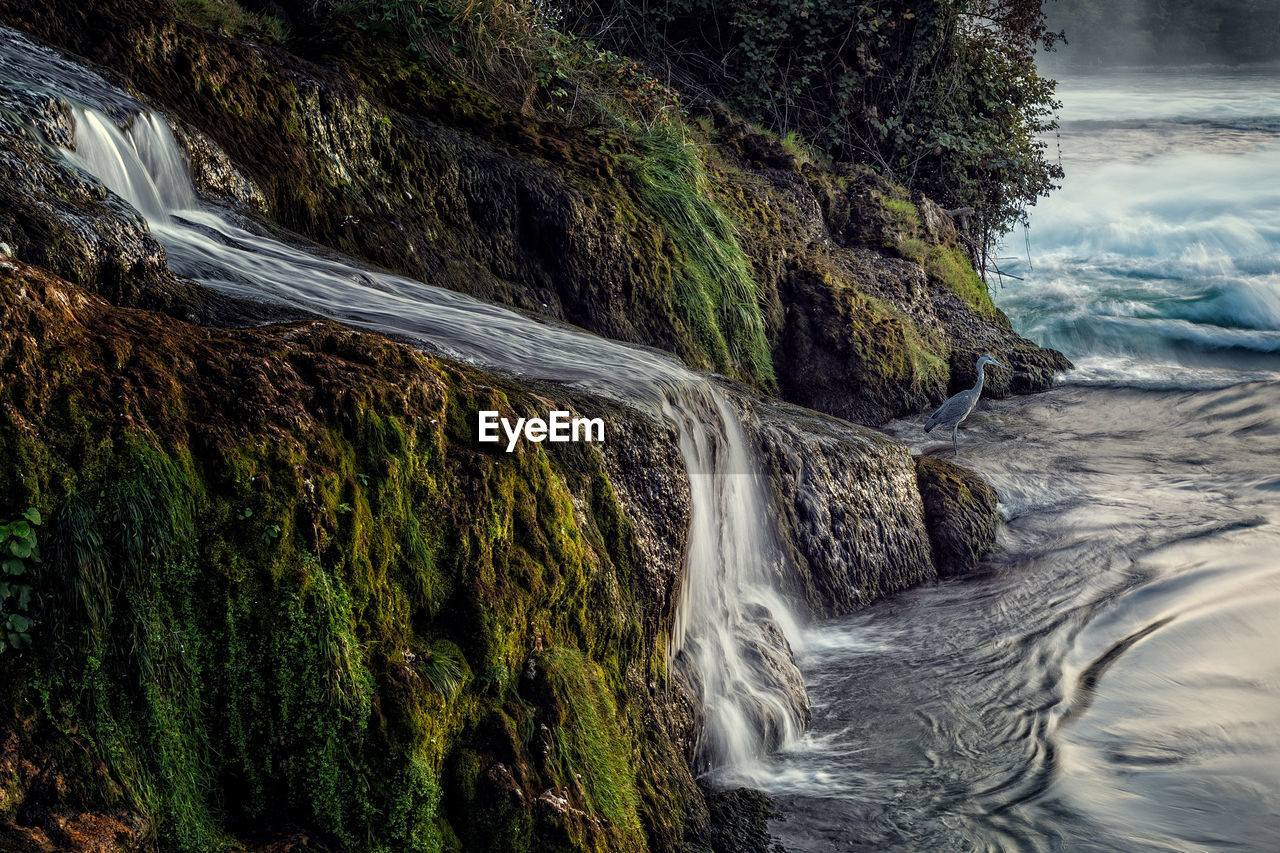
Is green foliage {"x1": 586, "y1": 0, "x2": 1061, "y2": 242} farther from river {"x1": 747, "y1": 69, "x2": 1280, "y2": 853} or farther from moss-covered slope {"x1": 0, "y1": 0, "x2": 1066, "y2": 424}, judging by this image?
river {"x1": 747, "y1": 69, "x2": 1280, "y2": 853}

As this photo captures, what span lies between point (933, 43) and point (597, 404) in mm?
9939

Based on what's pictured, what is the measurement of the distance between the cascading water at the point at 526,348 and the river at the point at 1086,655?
308mm

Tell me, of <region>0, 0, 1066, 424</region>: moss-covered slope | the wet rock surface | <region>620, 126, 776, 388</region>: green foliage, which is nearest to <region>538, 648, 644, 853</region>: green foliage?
the wet rock surface

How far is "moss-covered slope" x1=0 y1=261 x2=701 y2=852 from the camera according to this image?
2.39 metres

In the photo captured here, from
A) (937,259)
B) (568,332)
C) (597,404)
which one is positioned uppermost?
(937,259)

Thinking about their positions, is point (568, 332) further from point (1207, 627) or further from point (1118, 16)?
point (1118, 16)

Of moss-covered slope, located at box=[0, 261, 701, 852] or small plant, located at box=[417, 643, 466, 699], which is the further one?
small plant, located at box=[417, 643, 466, 699]

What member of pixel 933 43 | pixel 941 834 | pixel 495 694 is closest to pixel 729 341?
pixel 941 834

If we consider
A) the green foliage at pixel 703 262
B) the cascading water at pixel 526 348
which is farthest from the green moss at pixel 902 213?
the cascading water at pixel 526 348

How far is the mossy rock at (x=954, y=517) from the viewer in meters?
6.84

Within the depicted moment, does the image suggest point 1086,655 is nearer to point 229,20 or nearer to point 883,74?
point 229,20

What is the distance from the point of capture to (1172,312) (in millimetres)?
15539

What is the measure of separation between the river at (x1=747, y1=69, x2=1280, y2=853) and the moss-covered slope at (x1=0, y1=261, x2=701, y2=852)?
3.93 feet

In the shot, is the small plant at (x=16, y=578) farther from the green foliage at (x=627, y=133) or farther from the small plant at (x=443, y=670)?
the green foliage at (x=627, y=133)
